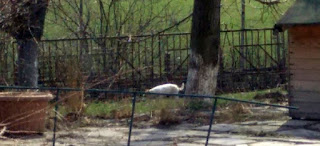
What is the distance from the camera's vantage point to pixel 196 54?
42.6ft

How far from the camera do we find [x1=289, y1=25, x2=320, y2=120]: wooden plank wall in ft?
35.7

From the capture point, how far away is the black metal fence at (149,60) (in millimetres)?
14453

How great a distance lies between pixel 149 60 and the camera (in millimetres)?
16297

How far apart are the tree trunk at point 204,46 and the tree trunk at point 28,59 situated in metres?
2.89

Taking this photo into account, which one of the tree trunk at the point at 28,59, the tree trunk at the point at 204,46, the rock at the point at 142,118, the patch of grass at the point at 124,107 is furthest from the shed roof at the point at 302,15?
the tree trunk at the point at 28,59

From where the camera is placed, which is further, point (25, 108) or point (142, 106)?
point (142, 106)

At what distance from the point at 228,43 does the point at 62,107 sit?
673 centimetres

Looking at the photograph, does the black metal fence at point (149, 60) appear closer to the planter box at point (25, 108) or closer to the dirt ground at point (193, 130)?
the dirt ground at point (193, 130)

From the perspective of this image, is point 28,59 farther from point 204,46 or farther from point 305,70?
point 305,70

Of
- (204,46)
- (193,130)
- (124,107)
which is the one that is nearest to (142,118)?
(124,107)

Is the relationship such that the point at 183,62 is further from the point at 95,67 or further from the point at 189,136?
the point at 189,136

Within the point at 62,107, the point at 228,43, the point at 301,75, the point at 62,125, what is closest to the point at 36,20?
the point at 62,107

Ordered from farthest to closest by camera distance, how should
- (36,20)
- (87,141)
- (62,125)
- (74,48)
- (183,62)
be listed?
(183,62) < (74,48) < (36,20) < (62,125) < (87,141)

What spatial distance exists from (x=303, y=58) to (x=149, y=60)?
583cm
